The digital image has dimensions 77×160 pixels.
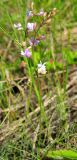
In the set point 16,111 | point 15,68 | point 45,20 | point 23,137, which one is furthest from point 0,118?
point 45,20

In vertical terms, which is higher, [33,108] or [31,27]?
[31,27]

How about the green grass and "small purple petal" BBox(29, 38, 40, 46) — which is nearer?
"small purple petal" BBox(29, 38, 40, 46)

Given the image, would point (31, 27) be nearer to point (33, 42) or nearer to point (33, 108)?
point (33, 42)

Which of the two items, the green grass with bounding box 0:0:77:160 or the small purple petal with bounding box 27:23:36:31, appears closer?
the small purple petal with bounding box 27:23:36:31

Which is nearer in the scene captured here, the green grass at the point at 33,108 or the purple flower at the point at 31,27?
the purple flower at the point at 31,27

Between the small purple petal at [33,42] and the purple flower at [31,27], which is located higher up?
the purple flower at [31,27]

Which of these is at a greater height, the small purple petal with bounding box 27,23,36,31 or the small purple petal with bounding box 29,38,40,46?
the small purple petal with bounding box 27,23,36,31

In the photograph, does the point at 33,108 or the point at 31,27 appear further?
the point at 33,108

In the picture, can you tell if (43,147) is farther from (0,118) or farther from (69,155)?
(0,118)

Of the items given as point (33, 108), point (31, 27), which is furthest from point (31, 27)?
point (33, 108)

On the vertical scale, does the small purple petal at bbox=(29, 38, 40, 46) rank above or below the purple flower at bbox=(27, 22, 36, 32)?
below

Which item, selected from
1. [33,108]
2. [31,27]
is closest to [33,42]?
[31,27]
